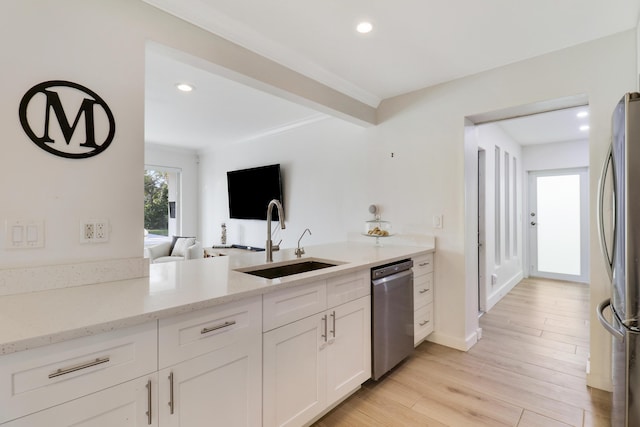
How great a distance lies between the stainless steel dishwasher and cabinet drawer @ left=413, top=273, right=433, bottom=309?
18cm

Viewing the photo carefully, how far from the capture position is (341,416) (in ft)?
6.19

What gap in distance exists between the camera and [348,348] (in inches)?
76.4

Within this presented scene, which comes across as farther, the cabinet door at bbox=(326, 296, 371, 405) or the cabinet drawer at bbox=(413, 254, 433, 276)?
the cabinet drawer at bbox=(413, 254, 433, 276)

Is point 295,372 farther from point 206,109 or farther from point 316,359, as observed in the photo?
point 206,109

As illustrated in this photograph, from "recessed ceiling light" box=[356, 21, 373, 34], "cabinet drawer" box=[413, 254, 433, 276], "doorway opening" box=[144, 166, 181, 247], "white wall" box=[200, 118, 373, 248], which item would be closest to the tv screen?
"white wall" box=[200, 118, 373, 248]

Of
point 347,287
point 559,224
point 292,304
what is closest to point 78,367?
point 292,304

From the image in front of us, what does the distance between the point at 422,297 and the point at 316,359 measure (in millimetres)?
1390

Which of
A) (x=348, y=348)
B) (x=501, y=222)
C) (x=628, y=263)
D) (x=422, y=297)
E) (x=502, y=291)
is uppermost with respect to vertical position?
(x=501, y=222)

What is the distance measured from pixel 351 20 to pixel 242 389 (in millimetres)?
2143

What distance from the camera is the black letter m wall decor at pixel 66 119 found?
4.39 feet

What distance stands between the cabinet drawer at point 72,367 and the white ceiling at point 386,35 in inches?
66.1

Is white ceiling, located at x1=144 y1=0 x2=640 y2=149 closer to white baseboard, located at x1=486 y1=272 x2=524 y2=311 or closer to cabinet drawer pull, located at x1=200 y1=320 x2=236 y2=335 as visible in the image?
cabinet drawer pull, located at x1=200 y1=320 x2=236 y2=335

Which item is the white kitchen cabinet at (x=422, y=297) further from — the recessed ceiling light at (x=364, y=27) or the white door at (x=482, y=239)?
the recessed ceiling light at (x=364, y=27)

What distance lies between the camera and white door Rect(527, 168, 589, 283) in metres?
5.19
